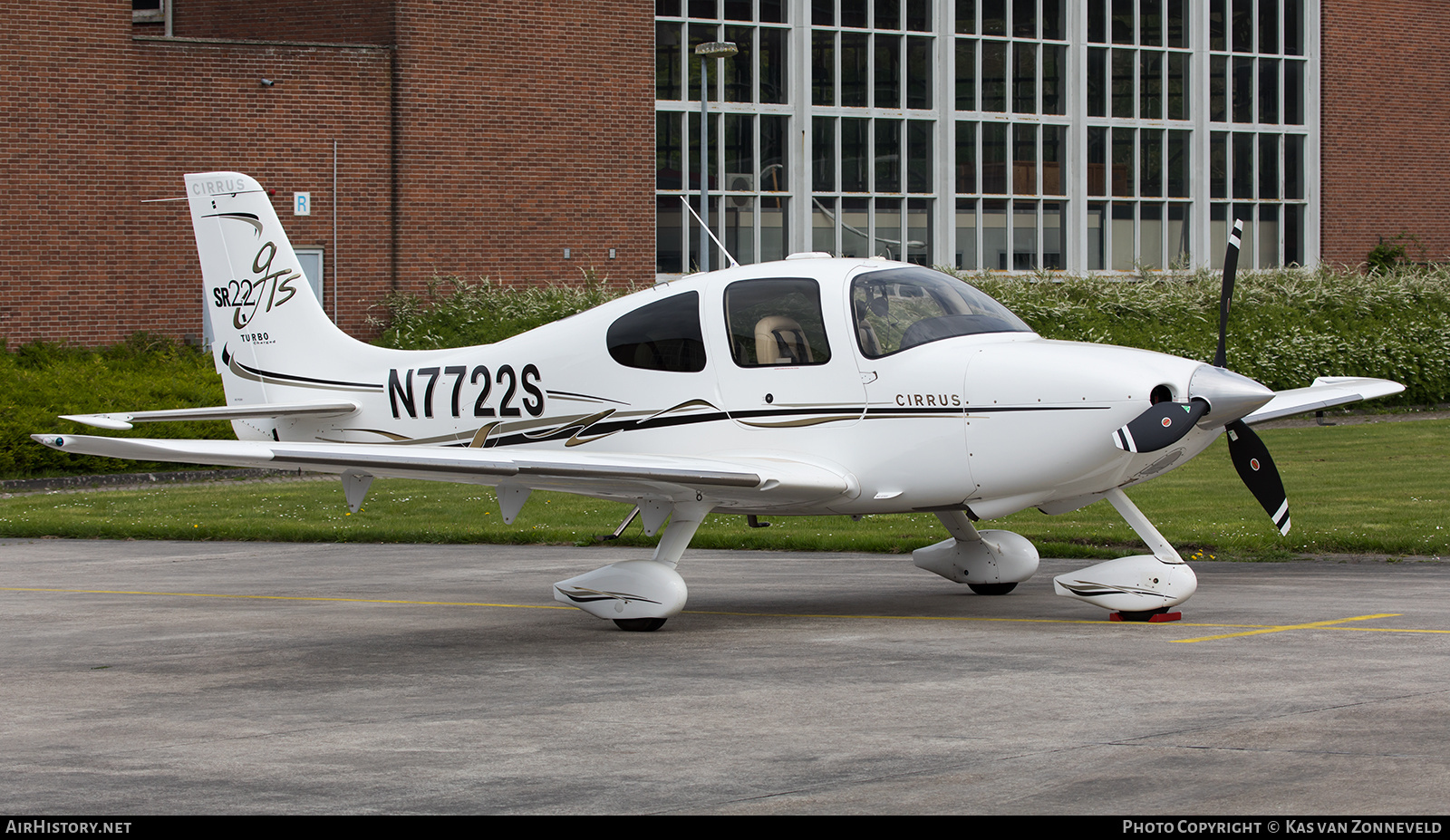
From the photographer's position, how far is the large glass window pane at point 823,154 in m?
35.1

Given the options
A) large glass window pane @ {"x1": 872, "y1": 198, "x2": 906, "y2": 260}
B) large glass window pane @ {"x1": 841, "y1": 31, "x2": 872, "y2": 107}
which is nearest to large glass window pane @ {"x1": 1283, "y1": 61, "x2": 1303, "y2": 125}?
large glass window pane @ {"x1": 872, "y1": 198, "x2": 906, "y2": 260}

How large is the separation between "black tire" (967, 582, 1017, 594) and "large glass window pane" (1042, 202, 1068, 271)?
26.5m

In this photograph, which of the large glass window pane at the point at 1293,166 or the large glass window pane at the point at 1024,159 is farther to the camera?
the large glass window pane at the point at 1293,166

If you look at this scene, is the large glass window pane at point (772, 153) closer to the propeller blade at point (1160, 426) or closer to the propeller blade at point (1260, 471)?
the propeller blade at point (1260, 471)

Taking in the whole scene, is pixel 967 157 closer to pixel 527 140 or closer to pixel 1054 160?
pixel 1054 160

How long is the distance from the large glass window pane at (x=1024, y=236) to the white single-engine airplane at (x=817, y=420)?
2551cm

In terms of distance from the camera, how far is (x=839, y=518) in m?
19.7

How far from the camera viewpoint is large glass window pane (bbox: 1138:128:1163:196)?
38.5m

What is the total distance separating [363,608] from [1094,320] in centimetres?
2155

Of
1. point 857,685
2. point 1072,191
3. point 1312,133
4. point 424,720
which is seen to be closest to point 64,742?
point 424,720

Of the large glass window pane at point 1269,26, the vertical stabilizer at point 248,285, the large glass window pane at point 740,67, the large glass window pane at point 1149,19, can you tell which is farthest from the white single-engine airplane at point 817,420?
the large glass window pane at point 1269,26

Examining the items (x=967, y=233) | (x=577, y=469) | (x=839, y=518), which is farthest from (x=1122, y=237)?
(x=577, y=469)

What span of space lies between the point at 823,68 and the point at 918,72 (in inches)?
97.0
